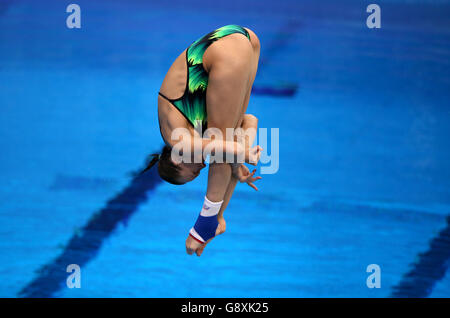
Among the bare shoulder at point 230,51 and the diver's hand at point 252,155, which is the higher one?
the bare shoulder at point 230,51

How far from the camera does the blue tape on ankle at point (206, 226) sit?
2.66 m

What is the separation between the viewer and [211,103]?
7.59 ft

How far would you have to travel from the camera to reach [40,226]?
4867mm

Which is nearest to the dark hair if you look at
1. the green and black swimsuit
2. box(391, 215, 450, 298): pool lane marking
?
the green and black swimsuit

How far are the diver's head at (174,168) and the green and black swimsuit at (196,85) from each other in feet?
0.69

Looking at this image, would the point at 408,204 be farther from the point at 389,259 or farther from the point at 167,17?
the point at 167,17

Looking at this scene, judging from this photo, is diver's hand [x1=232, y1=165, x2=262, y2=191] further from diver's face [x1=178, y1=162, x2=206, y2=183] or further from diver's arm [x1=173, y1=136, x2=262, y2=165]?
diver's arm [x1=173, y1=136, x2=262, y2=165]

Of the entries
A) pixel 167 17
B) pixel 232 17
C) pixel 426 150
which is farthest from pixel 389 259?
pixel 167 17

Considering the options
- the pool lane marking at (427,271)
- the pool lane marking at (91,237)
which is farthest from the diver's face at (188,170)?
the pool lane marking at (427,271)

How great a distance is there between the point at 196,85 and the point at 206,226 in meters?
0.70

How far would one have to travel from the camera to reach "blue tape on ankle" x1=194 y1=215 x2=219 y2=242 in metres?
2.66

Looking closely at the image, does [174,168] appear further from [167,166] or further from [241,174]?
[241,174]

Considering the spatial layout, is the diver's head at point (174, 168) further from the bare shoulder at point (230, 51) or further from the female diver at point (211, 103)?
the bare shoulder at point (230, 51)

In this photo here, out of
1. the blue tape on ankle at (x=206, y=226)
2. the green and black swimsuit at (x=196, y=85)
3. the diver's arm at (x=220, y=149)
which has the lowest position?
the blue tape on ankle at (x=206, y=226)
